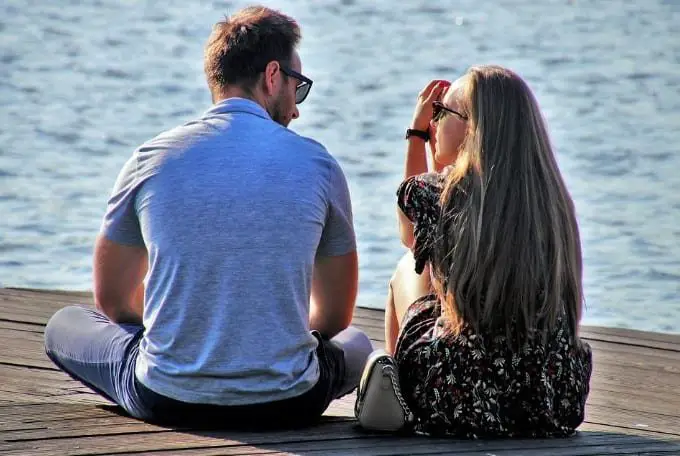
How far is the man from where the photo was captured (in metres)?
2.98

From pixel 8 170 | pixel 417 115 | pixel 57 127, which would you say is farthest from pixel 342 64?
pixel 417 115

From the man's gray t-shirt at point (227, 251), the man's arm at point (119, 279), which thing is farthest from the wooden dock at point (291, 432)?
the man's arm at point (119, 279)

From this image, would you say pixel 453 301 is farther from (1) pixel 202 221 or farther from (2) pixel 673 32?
(2) pixel 673 32

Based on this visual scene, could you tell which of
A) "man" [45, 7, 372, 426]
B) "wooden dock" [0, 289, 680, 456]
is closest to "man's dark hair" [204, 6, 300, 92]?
"man" [45, 7, 372, 426]

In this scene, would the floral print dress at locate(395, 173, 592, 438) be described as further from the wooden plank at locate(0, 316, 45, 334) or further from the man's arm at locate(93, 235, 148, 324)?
the wooden plank at locate(0, 316, 45, 334)

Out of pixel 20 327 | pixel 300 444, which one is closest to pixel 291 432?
pixel 300 444

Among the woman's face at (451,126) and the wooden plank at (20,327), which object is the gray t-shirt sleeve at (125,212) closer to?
the woman's face at (451,126)

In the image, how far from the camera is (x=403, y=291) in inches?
136

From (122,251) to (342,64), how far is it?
10.6 metres

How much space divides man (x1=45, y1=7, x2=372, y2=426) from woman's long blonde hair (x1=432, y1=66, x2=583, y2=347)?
0.27 meters

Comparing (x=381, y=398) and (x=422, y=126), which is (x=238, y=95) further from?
(x=381, y=398)

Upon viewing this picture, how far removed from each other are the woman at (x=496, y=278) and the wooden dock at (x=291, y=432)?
0.09 m

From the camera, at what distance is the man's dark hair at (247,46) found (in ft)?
10.3

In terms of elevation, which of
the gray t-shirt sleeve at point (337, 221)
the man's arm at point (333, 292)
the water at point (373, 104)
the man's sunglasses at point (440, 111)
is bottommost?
the water at point (373, 104)
